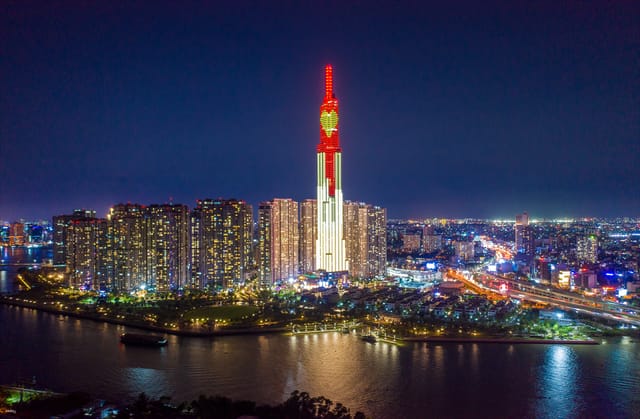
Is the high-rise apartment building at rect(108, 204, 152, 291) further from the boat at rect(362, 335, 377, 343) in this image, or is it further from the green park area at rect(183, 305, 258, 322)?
the boat at rect(362, 335, 377, 343)

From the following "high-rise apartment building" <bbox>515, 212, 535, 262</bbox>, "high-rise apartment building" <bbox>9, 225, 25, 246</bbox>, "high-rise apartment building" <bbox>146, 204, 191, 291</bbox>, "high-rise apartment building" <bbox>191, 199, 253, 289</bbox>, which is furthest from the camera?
"high-rise apartment building" <bbox>9, 225, 25, 246</bbox>

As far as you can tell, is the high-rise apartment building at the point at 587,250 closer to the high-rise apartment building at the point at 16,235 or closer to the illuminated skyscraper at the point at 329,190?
the illuminated skyscraper at the point at 329,190

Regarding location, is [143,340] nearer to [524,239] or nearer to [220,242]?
[220,242]

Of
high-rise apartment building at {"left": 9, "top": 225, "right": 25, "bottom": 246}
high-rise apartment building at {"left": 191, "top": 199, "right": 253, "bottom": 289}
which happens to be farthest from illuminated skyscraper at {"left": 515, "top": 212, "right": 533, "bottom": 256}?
high-rise apartment building at {"left": 9, "top": 225, "right": 25, "bottom": 246}

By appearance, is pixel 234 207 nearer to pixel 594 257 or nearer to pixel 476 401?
pixel 476 401

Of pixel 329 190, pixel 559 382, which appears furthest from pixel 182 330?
pixel 329 190
